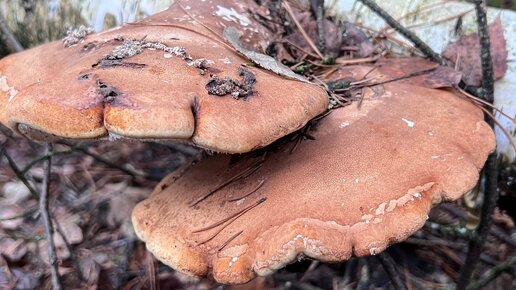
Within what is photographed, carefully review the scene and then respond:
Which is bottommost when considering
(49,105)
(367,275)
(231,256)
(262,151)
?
(367,275)

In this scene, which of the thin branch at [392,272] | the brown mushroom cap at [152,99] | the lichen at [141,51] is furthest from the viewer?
the thin branch at [392,272]

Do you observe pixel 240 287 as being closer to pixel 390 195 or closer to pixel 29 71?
pixel 390 195

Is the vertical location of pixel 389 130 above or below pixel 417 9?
below

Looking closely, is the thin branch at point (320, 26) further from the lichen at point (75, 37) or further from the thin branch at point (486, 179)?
the lichen at point (75, 37)

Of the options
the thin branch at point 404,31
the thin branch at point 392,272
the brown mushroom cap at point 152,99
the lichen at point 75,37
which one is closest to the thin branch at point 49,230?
the brown mushroom cap at point 152,99

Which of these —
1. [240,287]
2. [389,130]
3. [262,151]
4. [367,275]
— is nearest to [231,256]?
[262,151]

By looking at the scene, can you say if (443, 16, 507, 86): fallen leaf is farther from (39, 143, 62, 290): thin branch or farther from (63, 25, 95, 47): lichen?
(39, 143, 62, 290): thin branch

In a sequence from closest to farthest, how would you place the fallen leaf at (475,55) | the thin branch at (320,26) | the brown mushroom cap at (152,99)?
1. the brown mushroom cap at (152,99)
2. the fallen leaf at (475,55)
3. the thin branch at (320,26)
